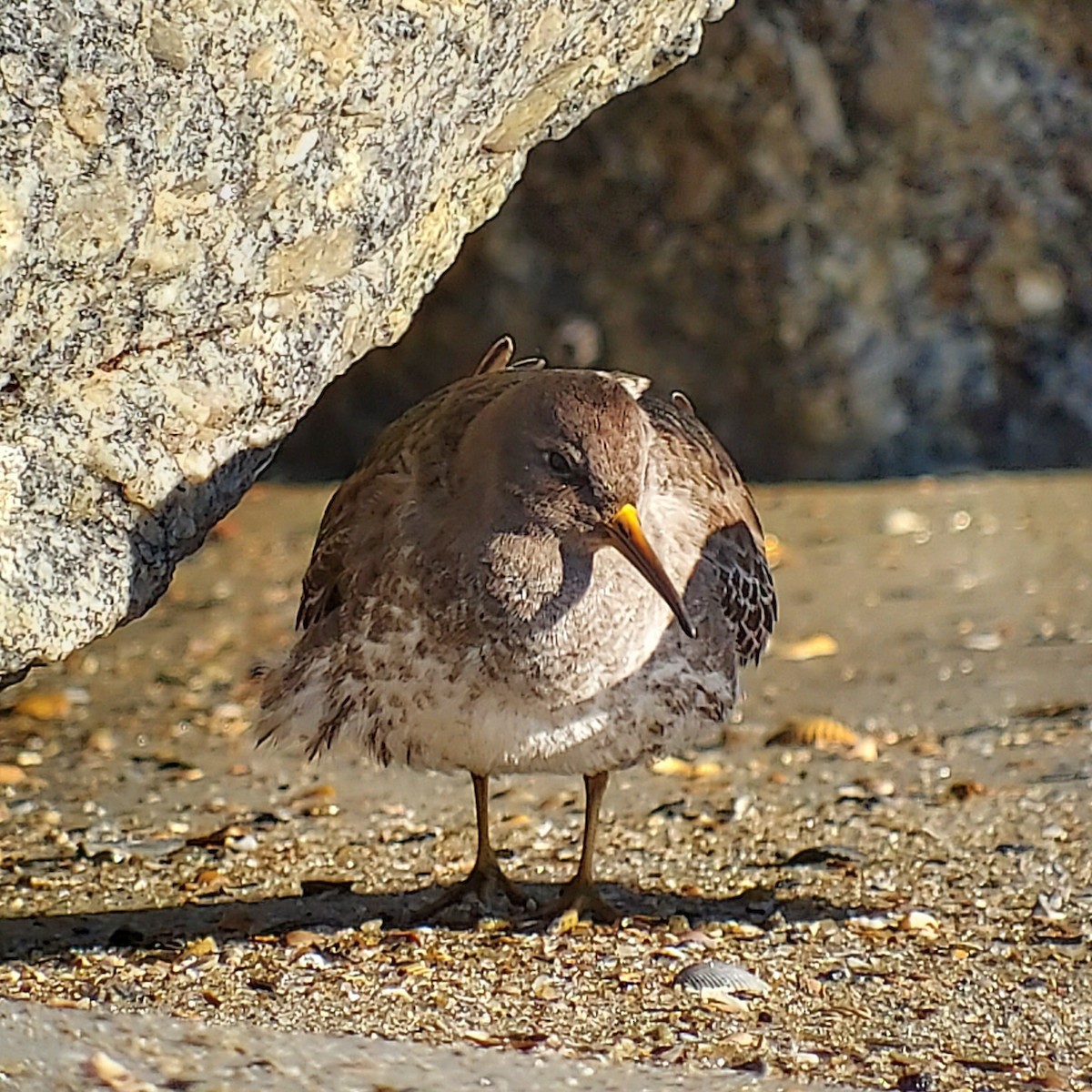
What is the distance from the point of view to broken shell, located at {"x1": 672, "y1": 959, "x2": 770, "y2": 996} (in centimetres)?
390

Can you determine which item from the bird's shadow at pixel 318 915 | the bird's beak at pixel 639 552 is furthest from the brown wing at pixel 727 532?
the bird's shadow at pixel 318 915

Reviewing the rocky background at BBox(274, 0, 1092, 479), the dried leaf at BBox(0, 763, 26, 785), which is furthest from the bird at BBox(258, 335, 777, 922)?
the rocky background at BBox(274, 0, 1092, 479)

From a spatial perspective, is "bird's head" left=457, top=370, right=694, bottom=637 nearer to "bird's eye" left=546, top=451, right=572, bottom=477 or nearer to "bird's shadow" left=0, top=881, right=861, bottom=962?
"bird's eye" left=546, top=451, right=572, bottom=477

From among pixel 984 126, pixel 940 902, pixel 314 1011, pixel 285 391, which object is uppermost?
pixel 984 126

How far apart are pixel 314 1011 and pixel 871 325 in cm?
445

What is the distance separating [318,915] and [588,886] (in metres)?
0.56

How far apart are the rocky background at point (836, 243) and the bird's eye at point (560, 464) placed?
3586 mm

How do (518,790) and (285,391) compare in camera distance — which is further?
(518,790)

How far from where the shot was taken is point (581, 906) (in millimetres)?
4348

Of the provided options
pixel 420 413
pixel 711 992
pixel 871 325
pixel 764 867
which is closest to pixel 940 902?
pixel 764 867

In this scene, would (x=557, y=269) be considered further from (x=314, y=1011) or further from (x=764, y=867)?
(x=314, y=1011)

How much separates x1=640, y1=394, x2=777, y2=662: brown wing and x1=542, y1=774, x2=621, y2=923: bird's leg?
42 cm

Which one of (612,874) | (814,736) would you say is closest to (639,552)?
(612,874)

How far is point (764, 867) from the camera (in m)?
4.63
